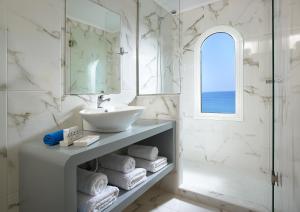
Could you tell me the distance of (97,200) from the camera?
3.58ft

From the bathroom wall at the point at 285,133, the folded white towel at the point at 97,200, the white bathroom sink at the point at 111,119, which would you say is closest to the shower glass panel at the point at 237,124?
the bathroom wall at the point at 285,133

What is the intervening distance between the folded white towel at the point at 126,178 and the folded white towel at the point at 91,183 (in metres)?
0.17

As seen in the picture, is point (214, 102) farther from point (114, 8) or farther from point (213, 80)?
point (114, 8)

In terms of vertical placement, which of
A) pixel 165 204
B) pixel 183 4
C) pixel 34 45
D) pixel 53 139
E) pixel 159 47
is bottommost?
pixel 165 204

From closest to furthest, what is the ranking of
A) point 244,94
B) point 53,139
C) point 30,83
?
point 53,139 → point 30,83 → point 244,94

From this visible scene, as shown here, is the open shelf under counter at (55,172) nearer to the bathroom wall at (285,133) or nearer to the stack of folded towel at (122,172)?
the stack of folded towel at (122,172)

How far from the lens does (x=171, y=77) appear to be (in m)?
2.67

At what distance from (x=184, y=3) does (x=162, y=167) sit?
2113 millimetres

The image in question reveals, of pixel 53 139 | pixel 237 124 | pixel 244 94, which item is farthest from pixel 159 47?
pixel 53 139

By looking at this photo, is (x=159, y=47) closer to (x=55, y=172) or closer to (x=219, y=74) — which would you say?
(x=219, y=74)

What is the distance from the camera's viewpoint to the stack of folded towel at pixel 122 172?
136cm

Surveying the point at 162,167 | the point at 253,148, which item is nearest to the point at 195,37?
the point at 253,148

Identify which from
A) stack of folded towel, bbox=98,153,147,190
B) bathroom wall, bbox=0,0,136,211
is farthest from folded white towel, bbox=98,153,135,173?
bathroom wall, bbox=0,0,136,211

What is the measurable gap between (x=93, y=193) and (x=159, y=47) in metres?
1.98
